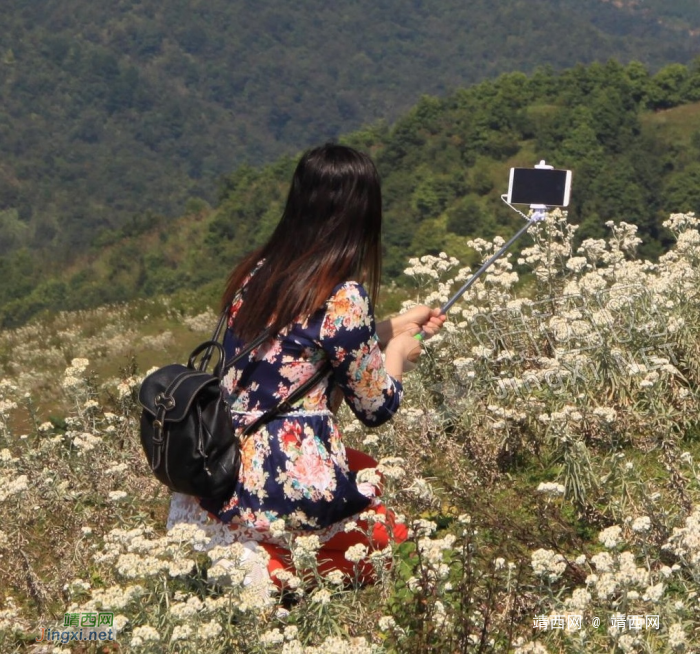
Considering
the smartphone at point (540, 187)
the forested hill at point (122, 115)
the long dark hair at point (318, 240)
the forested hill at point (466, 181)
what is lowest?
the forested hill at point (122, 115)

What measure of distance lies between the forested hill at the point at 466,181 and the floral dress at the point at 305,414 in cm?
3602

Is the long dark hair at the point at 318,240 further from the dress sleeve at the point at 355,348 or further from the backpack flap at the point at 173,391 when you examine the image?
the backpack flap at the point at 173,391

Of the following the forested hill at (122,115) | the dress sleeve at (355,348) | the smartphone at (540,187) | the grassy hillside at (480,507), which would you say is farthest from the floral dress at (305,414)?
the forested hill at (122,115)

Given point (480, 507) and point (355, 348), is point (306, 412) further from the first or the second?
point (480, 507)

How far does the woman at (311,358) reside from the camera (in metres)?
3.56

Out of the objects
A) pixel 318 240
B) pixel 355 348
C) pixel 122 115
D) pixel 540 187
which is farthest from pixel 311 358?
pixel 122 115

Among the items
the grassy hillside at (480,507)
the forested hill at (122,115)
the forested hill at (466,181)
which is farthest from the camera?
the forested hill at (122,115)

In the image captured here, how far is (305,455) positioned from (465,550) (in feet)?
1.83

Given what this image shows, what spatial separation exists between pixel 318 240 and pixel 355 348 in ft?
1.14

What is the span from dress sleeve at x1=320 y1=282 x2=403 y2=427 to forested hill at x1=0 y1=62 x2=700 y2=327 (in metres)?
36.1

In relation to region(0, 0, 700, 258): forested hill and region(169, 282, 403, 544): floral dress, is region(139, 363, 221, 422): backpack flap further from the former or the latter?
region(0, 0, 700, 258): forested hill

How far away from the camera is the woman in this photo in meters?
3.56

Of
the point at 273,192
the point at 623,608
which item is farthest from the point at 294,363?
the point at 273,192

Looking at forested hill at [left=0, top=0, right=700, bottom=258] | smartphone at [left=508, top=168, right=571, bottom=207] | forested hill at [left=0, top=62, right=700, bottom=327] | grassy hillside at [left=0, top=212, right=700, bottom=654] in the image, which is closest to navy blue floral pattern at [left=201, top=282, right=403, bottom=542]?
grassy hillside at [left=0, top=212, right=700, bottom=654]
